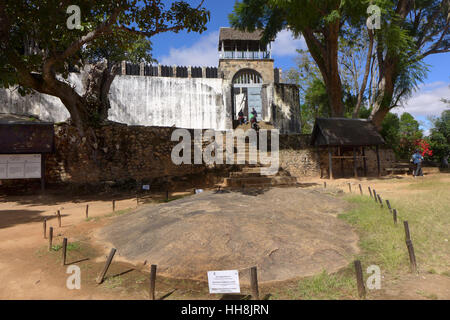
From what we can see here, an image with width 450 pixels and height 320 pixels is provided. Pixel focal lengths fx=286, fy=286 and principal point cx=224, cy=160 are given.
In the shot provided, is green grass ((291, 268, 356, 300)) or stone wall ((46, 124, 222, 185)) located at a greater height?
stone wall ((46, 124, 222, 185))

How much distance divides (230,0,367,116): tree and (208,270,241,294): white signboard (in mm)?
13741

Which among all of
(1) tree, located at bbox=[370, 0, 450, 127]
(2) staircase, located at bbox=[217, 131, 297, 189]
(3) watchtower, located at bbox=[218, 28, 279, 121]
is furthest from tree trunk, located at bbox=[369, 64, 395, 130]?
(3) watchtower, located at bbox=[218, 28, 279, 121]

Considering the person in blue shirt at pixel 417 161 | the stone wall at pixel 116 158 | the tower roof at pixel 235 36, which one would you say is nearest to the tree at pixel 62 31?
the stone wall at pixel 116 158

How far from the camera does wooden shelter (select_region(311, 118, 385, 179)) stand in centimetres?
1547

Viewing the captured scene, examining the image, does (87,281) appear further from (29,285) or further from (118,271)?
(29,285)

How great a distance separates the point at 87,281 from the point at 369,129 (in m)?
16.8

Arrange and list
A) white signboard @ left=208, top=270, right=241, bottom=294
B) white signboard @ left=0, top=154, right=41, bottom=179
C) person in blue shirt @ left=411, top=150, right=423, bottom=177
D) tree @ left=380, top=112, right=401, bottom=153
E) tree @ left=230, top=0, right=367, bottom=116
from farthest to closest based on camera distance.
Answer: tree @ left=380, top=112, right=401, bottom=153
person in blue shirt @ left=411, top=150, right=423, bottom=177
tree @ left=230, top=0, right=367, bottom=116
white signboard @ left=0, top=154, right=41, bottom=179
white signboard @ left=208, top=270, right=241, bottom=294

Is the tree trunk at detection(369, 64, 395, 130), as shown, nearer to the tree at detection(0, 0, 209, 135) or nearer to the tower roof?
the tree at detection(0, 0, 209, 135)

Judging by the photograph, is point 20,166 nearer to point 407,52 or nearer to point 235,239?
point 235,239

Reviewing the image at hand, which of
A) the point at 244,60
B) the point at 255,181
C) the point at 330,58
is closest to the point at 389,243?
the point at 255,181

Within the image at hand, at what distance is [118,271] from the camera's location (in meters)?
4.35

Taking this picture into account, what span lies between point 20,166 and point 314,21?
15579mm
